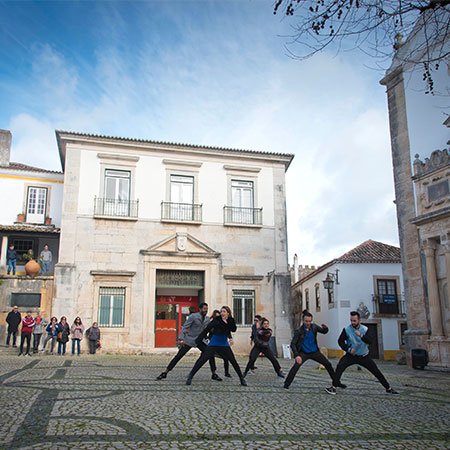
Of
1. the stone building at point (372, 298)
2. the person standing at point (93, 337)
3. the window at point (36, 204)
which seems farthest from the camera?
the stone building at point (372, 298)

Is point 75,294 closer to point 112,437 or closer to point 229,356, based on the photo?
point 229,356

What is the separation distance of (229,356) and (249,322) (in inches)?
527

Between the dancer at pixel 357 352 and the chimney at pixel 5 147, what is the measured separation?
2208cm

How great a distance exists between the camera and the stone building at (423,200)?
1609cm

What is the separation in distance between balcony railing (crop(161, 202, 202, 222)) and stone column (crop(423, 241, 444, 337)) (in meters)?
10.5

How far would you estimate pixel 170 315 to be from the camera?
23.2 meters

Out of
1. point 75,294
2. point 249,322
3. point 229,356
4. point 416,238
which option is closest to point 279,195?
point 249,322

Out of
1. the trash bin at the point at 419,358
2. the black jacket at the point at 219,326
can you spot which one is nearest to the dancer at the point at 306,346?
the black jacket at the point at 219,326

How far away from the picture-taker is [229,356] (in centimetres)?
992

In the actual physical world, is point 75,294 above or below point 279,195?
below

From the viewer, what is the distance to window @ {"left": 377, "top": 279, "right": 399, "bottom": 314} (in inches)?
1156

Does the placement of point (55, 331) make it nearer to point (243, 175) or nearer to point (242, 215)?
point (242, 215)

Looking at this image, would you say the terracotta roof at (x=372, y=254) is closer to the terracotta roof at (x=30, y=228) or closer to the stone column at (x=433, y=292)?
the stone column at (x=433, y=292)

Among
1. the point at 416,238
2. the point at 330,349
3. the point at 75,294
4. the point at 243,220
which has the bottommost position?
the point at 330,349
